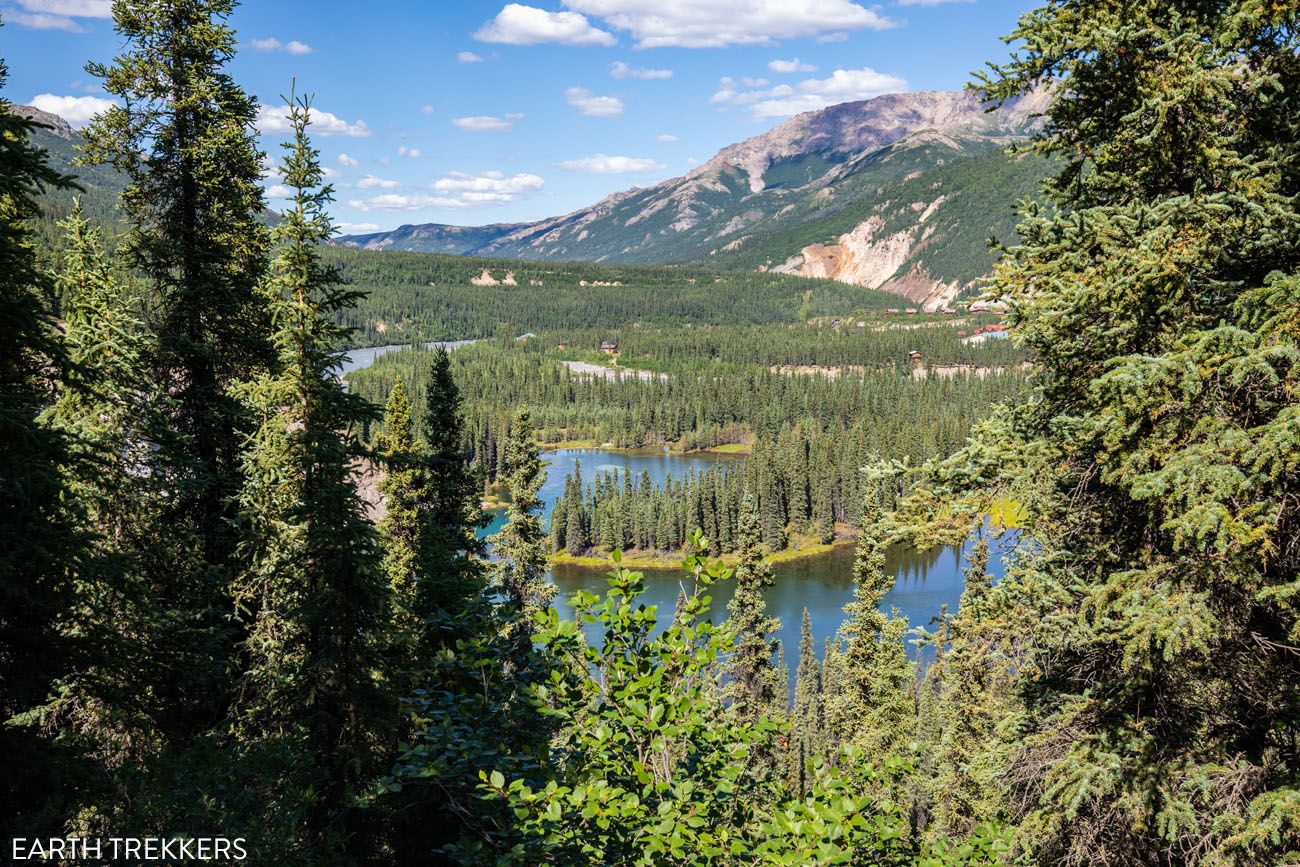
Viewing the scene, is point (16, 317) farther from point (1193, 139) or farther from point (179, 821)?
point (1193, 139)

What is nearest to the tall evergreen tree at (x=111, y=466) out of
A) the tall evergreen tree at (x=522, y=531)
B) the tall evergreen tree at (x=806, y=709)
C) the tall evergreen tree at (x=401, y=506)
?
the tall evergreen tree at (x=401, y=506)

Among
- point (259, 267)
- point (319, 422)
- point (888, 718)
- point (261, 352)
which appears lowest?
point (888, 718)

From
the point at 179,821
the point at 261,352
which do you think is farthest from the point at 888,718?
the point at 179,821

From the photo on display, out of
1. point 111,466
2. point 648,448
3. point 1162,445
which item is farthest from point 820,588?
point 648,448

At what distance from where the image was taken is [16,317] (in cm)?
739

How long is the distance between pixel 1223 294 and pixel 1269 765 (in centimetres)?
438

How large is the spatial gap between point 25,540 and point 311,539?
193 inches

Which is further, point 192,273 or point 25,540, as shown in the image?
point 192,273

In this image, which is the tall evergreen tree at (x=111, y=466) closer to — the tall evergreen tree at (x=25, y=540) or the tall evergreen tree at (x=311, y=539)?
the tall evergreen tree at (x=311, y=539)

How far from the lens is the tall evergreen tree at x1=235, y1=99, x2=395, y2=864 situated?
466 inches

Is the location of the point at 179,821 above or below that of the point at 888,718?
above

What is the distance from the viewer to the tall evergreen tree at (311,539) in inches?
466

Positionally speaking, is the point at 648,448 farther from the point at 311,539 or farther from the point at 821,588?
the point at 311,539

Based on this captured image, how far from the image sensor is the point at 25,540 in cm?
703
